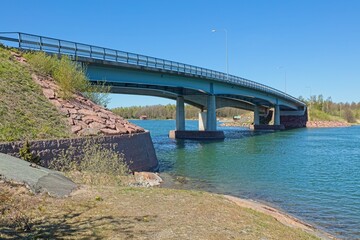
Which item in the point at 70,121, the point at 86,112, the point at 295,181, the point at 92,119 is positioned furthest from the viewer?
the point at 86,112

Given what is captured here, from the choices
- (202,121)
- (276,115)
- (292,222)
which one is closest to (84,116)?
(292,222)

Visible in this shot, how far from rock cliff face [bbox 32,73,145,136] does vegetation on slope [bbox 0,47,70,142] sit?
501 millimetres

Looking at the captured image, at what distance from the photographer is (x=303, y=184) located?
66.3ft

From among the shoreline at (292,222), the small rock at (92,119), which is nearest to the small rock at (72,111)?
the small rock at (92,119)

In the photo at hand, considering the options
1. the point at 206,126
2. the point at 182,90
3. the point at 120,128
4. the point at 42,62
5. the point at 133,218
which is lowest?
the point at 133,218

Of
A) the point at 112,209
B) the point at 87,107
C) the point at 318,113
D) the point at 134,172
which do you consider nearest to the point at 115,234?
the point at 112,209

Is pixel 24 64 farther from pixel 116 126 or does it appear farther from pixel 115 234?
pixel 115 234

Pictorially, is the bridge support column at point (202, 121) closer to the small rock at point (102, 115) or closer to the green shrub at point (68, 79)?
the green shrub at point (68, 79)

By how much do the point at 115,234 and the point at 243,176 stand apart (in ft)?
54.8

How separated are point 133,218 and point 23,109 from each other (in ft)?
42.5

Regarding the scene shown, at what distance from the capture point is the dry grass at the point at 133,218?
275 inches

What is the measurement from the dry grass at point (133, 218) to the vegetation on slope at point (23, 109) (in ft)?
23.7

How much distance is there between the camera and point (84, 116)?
820 inches

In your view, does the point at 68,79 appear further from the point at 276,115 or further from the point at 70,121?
the point at 276,115
